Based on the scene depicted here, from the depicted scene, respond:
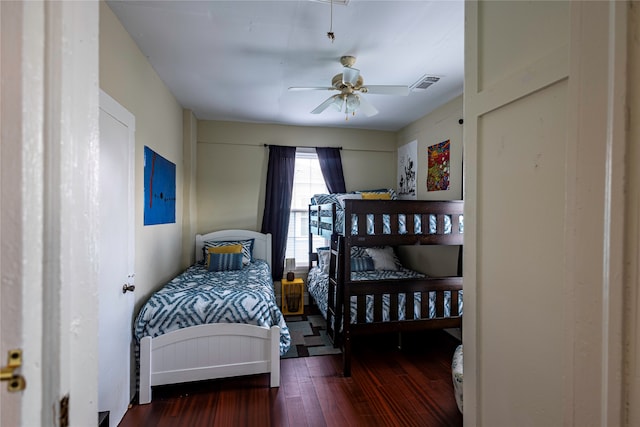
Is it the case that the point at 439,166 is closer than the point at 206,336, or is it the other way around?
the point at 206,336

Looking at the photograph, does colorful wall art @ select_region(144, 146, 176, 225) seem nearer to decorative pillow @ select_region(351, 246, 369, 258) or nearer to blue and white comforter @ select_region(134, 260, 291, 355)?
blue and white comforter @ select_region(134, 260, 291, 355)

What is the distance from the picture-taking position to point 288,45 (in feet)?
7.11

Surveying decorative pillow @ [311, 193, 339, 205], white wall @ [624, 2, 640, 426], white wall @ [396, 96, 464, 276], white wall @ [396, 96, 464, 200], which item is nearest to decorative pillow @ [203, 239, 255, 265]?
decorative pillow @ [311, 193, 339, 205]

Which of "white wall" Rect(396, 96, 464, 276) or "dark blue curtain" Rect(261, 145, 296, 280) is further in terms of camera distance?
"dark blue curtain" Rect(261, 145, 296, 280)

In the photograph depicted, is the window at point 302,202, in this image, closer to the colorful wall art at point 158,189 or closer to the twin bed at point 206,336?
the colorful wall art at point 158,189

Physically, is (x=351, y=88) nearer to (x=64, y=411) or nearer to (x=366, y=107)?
(x=366, y=107)

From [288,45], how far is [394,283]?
210 centimetres

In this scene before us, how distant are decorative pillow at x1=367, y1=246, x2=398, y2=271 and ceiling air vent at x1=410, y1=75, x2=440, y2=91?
196 centimetres

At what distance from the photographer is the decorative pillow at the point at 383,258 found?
3.71 meters

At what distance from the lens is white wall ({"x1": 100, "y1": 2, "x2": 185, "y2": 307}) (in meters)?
1.80

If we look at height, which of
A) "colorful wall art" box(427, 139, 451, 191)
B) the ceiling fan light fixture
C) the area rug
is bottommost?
the area rug

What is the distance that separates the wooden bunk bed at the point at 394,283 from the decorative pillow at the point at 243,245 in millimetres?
1426

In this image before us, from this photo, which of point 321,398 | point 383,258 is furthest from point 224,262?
point 383,258

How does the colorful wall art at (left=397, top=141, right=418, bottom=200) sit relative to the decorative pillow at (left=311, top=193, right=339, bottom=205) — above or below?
above
